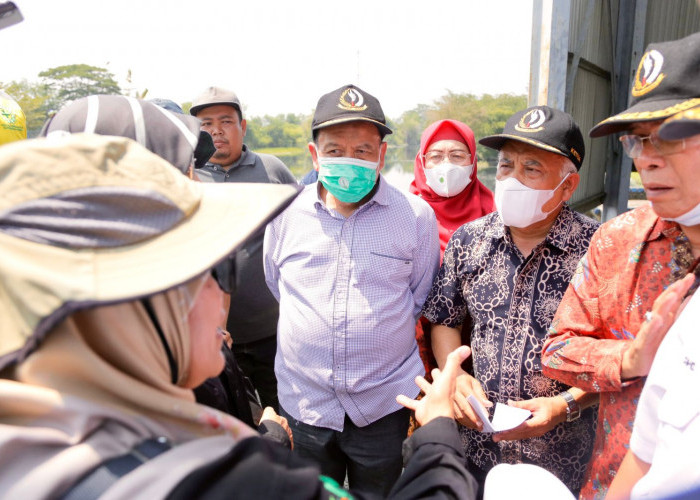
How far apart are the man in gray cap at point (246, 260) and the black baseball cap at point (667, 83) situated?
7.31 ft

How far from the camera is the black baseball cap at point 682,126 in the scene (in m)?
1.04

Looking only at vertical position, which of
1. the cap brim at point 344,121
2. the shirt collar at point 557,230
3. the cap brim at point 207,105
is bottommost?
the shirt collar at point 557,230

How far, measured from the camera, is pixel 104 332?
729 mm

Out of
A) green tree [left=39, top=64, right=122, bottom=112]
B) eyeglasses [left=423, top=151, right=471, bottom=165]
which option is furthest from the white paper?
green tree [left=39, top=64, right=122, bottom=112]

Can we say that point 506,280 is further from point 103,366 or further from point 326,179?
point 103,366

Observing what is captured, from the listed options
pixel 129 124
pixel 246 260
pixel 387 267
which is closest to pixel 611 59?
pixel 387 267

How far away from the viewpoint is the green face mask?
7.45 feet

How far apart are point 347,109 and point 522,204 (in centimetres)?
98

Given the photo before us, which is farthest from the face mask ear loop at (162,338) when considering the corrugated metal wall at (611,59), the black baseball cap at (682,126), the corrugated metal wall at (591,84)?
the corrugated metal wall at (611,59)

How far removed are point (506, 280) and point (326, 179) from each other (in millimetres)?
998

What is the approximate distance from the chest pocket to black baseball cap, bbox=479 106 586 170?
747 millimetres

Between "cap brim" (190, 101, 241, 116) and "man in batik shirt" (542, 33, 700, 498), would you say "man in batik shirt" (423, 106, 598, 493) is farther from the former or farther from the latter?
"cap brim" (190, 101, 241, 116)

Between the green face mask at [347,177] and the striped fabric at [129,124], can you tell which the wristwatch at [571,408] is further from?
the striped fabric at [129,124]

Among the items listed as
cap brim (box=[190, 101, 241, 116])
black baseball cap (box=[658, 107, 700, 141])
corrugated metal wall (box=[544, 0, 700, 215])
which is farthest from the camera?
corrugated metal wall (box=[544, 0, 700, 215])
